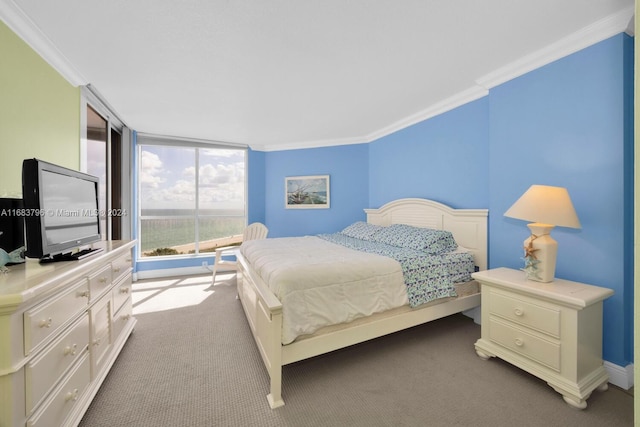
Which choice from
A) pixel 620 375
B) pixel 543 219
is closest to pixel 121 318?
pixel 543 219

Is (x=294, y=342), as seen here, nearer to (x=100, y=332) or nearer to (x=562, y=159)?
(x=100, y=332)

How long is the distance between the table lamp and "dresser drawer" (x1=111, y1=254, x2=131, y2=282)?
3.21m

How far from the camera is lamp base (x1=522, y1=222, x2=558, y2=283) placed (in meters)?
1.96

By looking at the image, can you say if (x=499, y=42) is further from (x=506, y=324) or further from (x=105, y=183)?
(x=105, y=183)

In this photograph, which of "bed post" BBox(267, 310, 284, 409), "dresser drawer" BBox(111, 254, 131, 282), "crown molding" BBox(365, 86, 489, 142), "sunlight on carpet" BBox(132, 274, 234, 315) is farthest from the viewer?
"sunlight on carpet" BBox(132, 274, 234, 315)

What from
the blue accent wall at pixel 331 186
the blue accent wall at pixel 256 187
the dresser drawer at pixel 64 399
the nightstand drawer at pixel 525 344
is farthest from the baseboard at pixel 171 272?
the nightstand drawer at pixel 525 344

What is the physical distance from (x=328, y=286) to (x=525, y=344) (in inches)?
60.1

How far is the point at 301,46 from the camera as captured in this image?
7.03ft

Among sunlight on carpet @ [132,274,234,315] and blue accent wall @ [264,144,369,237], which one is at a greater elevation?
blue accent wall @ [264,144,369,237]

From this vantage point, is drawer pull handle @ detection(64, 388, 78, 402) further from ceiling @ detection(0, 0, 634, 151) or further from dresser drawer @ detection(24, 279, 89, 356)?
ceiling @ detection(0, 0, 634, 151)

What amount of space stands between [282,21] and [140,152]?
413cm

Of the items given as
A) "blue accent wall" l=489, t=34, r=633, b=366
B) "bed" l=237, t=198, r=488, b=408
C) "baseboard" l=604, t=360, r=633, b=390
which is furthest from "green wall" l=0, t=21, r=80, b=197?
"baseboard" l=604, t=360, r=633, b=390

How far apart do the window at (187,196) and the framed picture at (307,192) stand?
0.99 metres

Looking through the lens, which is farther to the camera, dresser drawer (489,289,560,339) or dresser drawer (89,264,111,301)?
dresser drawer (489,289,560,339)
